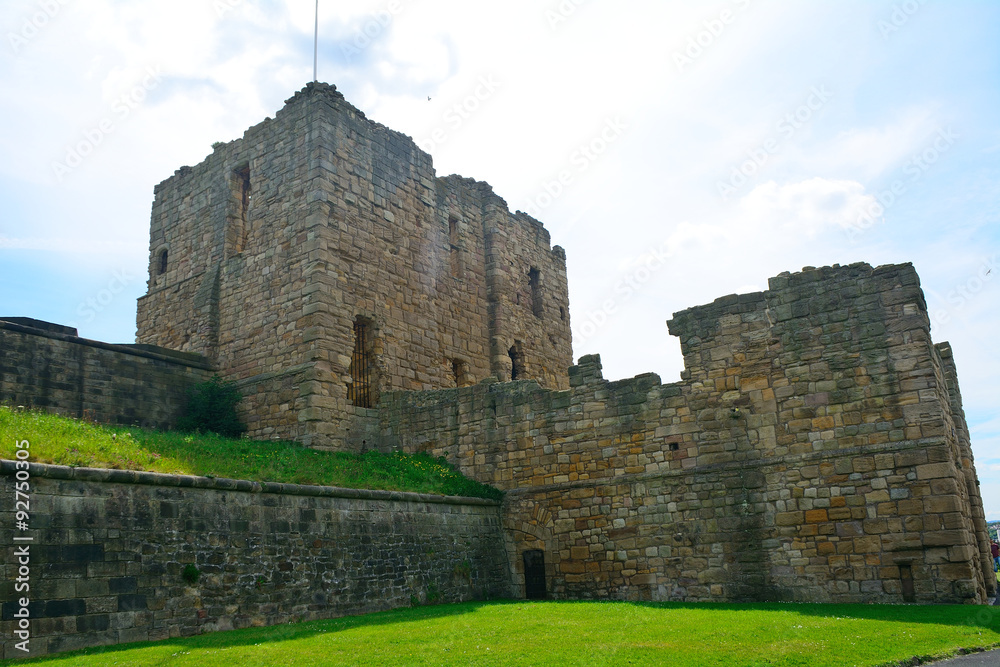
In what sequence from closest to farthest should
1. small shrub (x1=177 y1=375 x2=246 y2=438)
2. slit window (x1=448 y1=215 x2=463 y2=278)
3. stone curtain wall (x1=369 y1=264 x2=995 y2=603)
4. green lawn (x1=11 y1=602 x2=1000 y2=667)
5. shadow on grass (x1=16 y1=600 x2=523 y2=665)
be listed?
1. green lawn (x1=11 y1=602 x2=1000 y2=667)
2. shadow on grass (x1=16 y1=600 x2=523 y2=665)
3. stone curtain wall (x1=369 y1=264 x2=995 y2=603)
4. small shrub (x1=177 y1=375 x2=246 y2=438)
5. slit window (x1=448 y1=215 x2=463 y2=278)

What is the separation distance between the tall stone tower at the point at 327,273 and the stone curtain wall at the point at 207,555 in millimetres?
4317

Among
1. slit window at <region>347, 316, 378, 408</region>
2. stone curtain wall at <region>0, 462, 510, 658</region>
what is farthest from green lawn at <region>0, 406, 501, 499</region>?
slit window at <region>347, 316, 378, 408</region>

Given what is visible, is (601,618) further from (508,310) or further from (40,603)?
(508,310)

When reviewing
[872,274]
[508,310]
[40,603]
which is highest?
[508,310]

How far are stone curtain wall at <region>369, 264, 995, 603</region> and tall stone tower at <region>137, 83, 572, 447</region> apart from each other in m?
4.45

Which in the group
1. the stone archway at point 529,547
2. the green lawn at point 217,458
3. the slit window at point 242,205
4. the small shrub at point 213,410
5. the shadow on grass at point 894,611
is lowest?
the shadow on grass at point 894,611

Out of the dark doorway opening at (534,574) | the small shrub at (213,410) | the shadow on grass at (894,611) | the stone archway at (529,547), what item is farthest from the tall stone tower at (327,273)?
the shadow on grass at (894,611)

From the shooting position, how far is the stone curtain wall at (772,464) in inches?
482

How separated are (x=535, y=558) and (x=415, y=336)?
6.84m

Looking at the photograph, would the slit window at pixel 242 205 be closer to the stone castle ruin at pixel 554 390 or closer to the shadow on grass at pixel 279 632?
the stone castle ruin at pixel 554 390

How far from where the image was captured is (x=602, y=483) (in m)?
15.1

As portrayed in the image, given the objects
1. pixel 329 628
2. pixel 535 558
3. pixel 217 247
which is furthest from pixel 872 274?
pixel 217 247

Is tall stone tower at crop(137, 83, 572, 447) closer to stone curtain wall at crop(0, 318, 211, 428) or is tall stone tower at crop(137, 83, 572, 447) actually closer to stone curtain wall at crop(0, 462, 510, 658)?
stone curtain wall at crop(0, 318, 211, 428)

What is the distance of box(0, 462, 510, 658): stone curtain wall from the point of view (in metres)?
8.98
